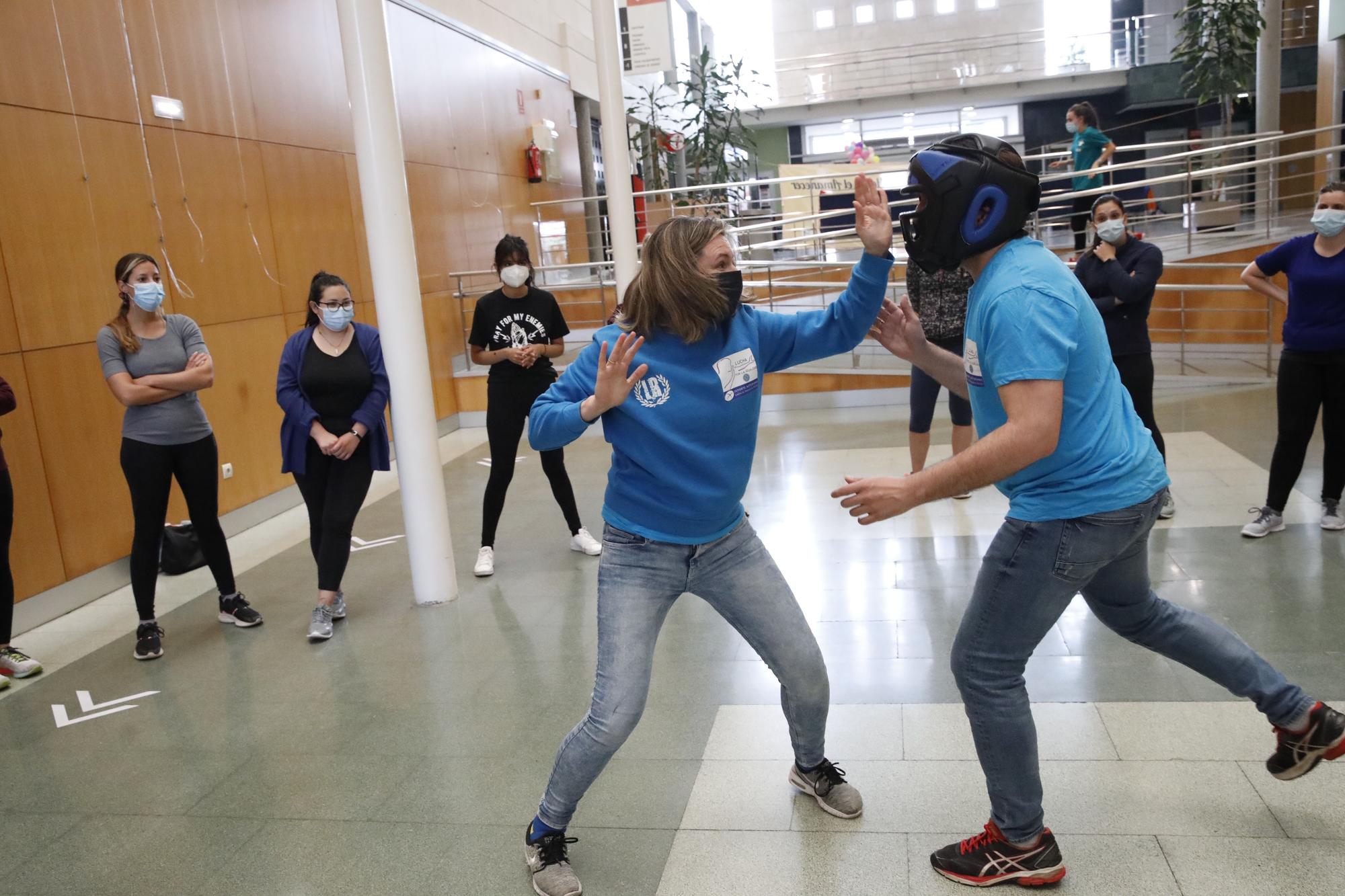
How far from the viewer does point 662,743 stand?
3.18 metres

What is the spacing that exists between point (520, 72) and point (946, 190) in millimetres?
11062

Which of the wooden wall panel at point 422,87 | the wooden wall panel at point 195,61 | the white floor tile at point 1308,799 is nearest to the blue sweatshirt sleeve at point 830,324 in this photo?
the white floor tile at point 1308,799

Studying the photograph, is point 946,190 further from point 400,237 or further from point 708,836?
point 400,237

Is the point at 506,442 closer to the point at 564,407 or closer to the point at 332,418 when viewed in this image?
the point at 332,418

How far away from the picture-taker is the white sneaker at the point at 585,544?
209 inches

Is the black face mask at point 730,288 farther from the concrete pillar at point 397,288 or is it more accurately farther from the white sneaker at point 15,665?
the white sneaker at point 15,665

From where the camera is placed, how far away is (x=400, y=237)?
177 inches

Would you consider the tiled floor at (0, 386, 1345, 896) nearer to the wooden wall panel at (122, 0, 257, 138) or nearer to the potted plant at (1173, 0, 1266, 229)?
the wooden wall panel at (122, 0, 257, 138)

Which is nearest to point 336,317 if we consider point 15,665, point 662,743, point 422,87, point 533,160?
point 15,665

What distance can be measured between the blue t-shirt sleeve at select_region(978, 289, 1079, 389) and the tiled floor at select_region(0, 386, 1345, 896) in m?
1.20

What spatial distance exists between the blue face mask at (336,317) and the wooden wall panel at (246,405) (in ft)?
7.85

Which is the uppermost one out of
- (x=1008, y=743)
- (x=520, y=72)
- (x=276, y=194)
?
(x=520, y=72)

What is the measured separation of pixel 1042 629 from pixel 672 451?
2.91 feet

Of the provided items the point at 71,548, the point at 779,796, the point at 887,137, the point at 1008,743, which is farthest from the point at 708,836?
the point at 887,137
